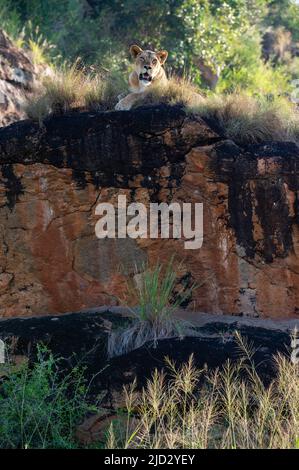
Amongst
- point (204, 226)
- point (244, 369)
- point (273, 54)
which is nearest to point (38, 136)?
point (204, 226)

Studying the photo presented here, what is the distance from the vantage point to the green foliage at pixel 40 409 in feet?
27.0

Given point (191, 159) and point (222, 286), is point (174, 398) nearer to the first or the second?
point (222, 286)

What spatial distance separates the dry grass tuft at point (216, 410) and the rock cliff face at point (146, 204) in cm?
164

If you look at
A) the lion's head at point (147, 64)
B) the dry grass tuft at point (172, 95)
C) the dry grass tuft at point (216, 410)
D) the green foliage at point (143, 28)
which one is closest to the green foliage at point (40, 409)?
the dry grass tuft at point (216, 410)

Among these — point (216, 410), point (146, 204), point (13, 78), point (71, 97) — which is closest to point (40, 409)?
point (216, 410)

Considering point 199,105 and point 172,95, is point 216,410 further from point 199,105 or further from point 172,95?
point 172,95

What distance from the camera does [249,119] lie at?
11.2 metres

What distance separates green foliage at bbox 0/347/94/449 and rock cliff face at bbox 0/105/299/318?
6.84ft

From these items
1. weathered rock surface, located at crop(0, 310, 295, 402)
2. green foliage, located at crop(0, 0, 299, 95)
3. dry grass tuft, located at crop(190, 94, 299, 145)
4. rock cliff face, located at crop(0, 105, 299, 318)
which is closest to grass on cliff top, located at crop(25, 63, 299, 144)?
dry grass tuft, located at crop(190, 94, 299, 145)

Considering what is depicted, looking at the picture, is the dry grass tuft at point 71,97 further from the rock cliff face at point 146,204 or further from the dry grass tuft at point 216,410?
the dry grass tuft at point 216,410

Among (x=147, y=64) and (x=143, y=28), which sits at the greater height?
(x=143, y=28)

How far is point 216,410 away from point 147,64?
19.7 ft

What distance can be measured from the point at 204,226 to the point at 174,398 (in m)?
2.72

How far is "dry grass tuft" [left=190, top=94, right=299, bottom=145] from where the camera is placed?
1113cm
